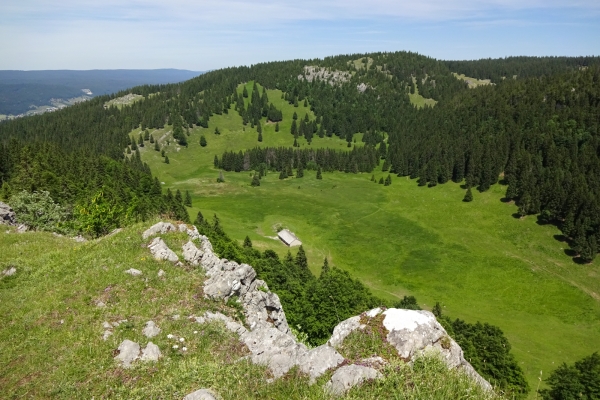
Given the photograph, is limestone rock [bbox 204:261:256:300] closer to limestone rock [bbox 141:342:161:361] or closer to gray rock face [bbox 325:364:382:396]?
limestone rock [bbox 141:342:161:361]

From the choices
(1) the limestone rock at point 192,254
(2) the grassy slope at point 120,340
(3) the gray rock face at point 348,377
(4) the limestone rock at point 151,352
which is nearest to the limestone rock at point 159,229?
(2) the grassy slope at point 120,340

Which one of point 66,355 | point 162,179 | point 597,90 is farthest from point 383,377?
point 597,90

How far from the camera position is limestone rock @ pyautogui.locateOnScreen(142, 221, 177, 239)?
29453 mm

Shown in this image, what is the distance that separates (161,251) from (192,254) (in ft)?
7.41

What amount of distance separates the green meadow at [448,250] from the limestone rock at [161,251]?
64211 mm

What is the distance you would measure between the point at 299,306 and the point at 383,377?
47.9 meters

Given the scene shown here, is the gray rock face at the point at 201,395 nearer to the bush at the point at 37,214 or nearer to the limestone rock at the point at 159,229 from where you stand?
the limestone rock at the point at 159,229

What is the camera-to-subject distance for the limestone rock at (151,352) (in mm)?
17745

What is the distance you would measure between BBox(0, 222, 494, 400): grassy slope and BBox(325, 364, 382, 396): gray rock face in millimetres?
386

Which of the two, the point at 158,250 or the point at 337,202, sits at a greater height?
the point at 158,250

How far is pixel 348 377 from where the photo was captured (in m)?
14.1

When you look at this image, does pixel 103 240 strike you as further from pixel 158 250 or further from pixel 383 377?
pixel 383 377

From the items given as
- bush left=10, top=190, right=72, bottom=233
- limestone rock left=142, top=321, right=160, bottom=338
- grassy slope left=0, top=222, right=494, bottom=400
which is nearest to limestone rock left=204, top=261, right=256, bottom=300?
grassy slope left=0, top=222, right=494, bottom=400

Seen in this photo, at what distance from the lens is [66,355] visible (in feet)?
58.6
